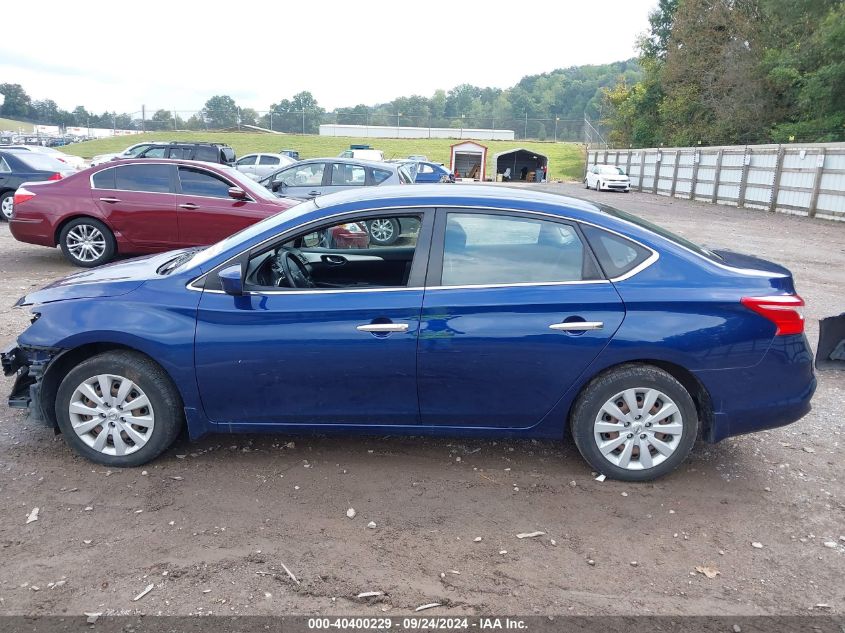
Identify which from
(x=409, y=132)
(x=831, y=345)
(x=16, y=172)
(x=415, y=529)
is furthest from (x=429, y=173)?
(x=409, y=132)

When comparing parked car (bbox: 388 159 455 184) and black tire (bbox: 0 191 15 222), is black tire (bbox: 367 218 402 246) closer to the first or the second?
black tire (bbox: 0 191 15 222)

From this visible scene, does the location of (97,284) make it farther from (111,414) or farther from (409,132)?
(409,132)

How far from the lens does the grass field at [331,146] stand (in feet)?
205

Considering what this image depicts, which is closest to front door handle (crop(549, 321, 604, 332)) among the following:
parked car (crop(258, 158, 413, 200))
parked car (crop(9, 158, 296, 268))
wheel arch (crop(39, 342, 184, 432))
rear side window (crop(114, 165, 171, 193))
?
wheel arch (crop(39, 342, 184, 432))

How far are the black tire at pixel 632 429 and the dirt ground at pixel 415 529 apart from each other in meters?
0.11

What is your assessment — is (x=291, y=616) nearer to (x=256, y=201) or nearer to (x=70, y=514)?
(x=70, y=514)

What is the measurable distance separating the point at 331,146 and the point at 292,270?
66.2m

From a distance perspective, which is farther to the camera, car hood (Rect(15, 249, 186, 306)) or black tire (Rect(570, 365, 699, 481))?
car hood (Rect(15, 249, 186, 306))

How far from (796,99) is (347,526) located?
4117 centimetres

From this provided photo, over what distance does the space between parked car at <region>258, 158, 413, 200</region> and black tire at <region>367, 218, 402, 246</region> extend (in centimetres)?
881

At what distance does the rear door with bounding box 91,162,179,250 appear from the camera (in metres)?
A: 9.45

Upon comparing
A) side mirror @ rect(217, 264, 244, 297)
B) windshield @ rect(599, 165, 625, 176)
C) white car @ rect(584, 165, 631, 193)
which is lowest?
white car @ rect(584, 165, 631, 193)

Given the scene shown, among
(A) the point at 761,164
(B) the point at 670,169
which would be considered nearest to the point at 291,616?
(A) the point at 761,164

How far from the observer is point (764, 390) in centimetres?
382
